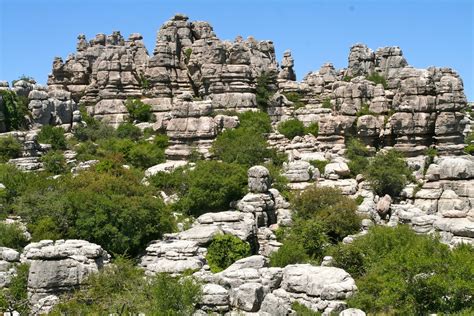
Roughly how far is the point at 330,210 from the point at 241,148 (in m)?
7.83

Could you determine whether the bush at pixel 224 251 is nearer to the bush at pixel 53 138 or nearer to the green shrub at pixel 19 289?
the green shrub at pixel 19 289

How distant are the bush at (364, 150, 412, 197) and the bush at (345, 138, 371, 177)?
1.02m

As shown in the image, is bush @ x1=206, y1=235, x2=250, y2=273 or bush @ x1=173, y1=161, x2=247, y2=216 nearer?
bush @ x1=206, y1=235, x2=250, y2=273

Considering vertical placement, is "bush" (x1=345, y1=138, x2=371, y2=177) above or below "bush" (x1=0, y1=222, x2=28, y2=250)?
above

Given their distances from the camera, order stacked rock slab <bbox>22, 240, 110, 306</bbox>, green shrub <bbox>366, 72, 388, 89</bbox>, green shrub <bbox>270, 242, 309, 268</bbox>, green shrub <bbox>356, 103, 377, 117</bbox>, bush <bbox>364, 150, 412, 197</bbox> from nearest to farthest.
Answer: stacked rock slab <bbox>22, 240, 110, 306</bbox>
green shrub <bbox>270, 242, 309, 268</bbox>
bush <bbox>364, 150, 412, 197</bbox>
green shrub <bbox>356, 103, 377, 117</bbox>
green shrub <bbox>366, 72, 388, 89</bbox>

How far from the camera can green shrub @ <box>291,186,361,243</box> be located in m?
25.8

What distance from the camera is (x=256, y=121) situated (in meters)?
37.8

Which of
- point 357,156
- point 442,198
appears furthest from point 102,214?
point 357,156

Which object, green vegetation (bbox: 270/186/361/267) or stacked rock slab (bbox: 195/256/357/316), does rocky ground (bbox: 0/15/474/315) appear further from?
green vegetation (bbox: 270/186/361/267)

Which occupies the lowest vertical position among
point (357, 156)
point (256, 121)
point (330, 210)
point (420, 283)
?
point (420, 283)

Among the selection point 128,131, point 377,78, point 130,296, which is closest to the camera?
point 130,296

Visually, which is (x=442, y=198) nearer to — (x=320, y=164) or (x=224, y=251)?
(x=320, y=164)

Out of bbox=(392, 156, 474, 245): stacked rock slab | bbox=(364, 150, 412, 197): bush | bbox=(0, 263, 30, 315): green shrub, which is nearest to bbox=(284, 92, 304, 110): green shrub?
bbox=(364, 150, 412, 197): bush

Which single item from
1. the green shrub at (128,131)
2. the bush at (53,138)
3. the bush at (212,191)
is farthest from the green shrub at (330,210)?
the bush at (53,138)
